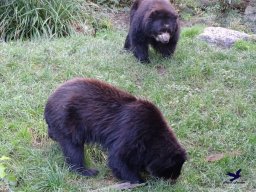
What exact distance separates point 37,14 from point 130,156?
5.56 meters

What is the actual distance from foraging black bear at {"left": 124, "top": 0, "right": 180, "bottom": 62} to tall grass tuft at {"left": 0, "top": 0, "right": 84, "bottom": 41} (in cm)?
213

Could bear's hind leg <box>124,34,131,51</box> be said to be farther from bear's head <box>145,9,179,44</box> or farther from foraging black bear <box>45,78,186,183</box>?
foraging black bear <box>45,78,186,183</box>

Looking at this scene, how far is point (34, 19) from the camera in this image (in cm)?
907

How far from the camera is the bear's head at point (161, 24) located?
6996 millimetres

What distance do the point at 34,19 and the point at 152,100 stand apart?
397 cm

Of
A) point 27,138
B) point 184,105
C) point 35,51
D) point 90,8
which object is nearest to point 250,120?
point 184,105

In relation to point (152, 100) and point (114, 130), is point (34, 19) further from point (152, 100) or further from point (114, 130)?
point (114, 130)

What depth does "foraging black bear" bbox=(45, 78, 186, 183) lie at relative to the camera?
167 inches

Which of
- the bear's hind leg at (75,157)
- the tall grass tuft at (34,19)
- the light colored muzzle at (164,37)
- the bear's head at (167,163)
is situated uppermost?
the light colored muzzle at (164,37)

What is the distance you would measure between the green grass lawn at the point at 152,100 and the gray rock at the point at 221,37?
8.5 inches

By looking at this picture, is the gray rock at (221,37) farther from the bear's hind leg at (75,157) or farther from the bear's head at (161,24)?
the bear's hind leg at (75,157)

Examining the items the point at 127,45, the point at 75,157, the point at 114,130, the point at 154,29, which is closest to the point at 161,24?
the point at 154,29

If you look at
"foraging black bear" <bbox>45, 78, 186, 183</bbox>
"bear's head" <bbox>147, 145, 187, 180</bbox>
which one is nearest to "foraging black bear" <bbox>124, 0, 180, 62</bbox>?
"foraging black bear" <bbox>45, 78, 186, 183</bbox>

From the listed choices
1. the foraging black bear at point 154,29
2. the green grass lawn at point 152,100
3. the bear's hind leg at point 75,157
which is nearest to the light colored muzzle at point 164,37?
the foraging black bear at point 154,29
